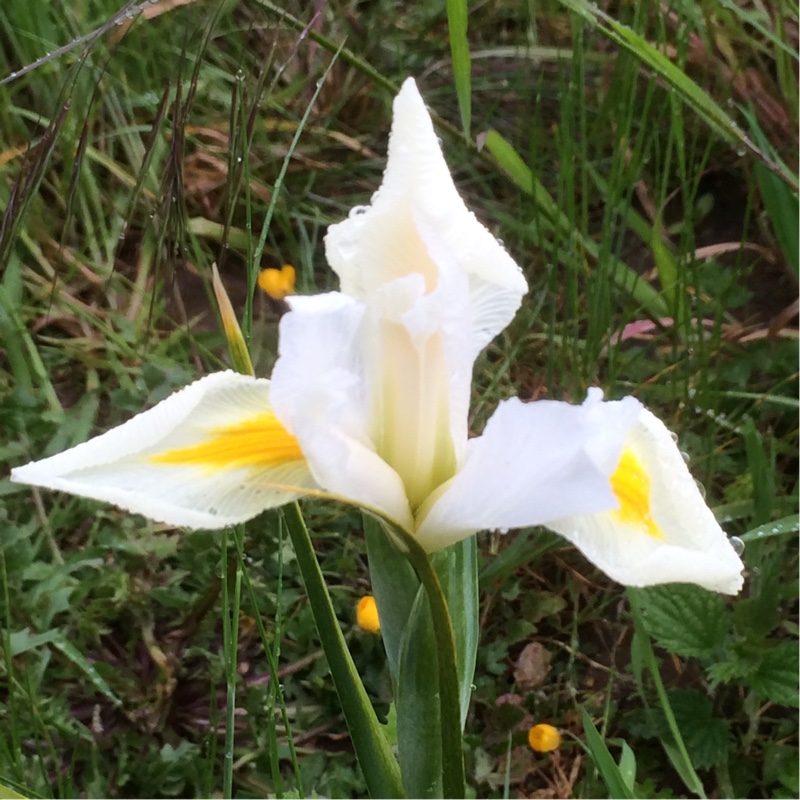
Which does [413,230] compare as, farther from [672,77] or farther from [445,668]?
[672,77]

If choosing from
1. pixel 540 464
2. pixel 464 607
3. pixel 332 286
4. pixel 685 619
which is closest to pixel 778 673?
pixel 685 619

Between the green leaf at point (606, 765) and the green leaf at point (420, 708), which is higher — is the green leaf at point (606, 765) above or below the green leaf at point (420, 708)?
below

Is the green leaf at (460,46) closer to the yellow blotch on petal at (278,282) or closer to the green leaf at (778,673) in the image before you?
Result: the yellow blotch on petal at (278,282)

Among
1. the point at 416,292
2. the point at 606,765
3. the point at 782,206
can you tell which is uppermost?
the point at 416,292

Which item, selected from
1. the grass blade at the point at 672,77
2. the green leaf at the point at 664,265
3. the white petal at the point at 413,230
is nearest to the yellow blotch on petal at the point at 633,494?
the white petal at the point at 413,230

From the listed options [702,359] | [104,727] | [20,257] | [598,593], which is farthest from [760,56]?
[104,727]

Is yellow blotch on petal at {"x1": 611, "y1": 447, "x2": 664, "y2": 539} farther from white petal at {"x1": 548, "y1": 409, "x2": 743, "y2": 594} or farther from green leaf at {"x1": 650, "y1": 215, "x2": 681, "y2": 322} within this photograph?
green leaf at {"x1": 650, "y1": 215, "x2": 681, "y2": 322}

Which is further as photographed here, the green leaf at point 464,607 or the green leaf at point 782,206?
the green leaf at point 782,206
